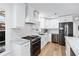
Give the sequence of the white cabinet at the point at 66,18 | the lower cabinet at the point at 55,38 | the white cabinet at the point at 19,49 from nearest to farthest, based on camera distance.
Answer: the white cabinet at the point at 19,49 → the white cabinet at the point at 66,18 → the lower cabinet at the point at 55,38

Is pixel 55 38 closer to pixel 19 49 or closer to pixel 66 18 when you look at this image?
pixel 66 18

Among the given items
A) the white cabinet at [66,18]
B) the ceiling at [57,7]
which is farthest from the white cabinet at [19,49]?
the white cabinet at [66,18]

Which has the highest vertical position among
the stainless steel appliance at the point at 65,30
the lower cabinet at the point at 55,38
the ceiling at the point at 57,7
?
the ceiling at the point at 57,7

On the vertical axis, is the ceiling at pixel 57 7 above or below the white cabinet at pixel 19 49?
above

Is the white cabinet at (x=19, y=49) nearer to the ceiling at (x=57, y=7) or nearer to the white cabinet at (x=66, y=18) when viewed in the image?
the ceiling at (x=57, y=7)

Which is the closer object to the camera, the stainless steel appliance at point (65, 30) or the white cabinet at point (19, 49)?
the white cabinet at point (19, 49)

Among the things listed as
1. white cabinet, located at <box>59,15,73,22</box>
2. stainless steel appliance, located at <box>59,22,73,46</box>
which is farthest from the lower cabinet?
white cabinet, located at <box>59,15,73,22</box>

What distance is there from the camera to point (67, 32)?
5160 millimetres

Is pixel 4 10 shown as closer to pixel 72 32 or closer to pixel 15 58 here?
pixel 15 58

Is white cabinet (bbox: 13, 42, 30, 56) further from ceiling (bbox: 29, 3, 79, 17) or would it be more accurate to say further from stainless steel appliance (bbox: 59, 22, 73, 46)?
stainless steel appliance (bbox: 59, 22, 73, 46)

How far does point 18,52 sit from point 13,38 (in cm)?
46

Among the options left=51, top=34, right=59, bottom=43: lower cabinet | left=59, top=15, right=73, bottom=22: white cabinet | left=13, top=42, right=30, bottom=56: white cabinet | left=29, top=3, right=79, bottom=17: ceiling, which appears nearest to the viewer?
left=13, top=42, right=30, bottom=56: white cabinet

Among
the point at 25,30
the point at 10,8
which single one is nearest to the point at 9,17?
the point at 10,8

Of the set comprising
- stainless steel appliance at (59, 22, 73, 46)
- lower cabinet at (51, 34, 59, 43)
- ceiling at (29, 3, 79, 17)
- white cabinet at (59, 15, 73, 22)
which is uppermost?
ceiling at (29, 3, 79, 17)
